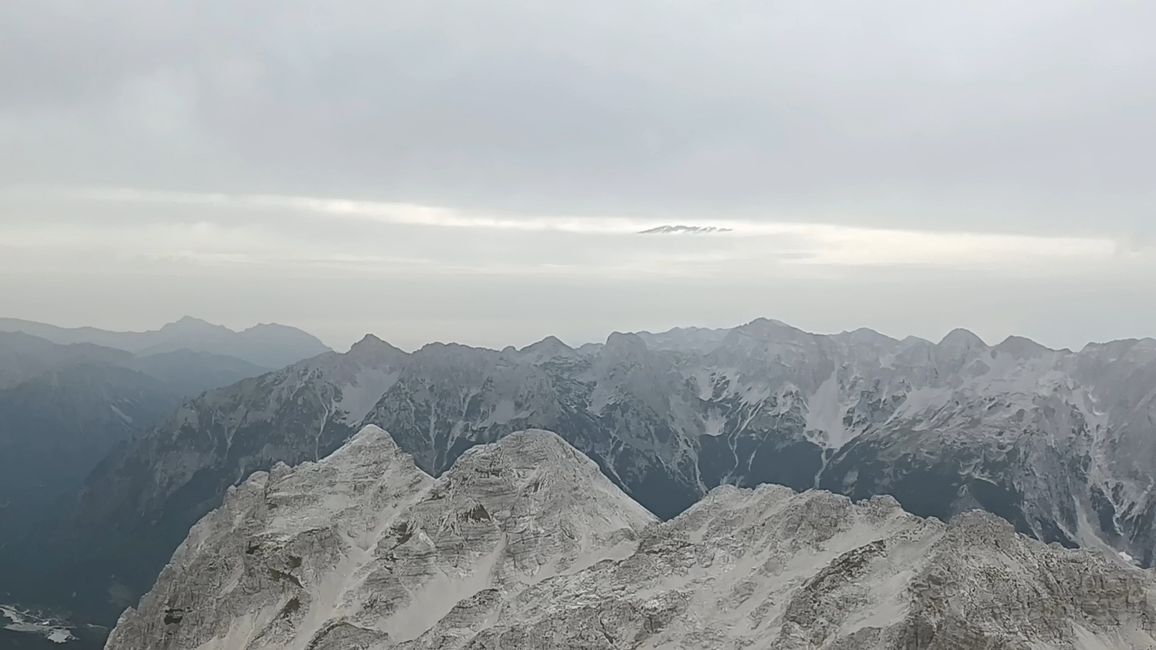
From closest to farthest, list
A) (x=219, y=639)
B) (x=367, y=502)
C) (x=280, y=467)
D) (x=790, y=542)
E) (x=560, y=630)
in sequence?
(x=560, y=630) < (x=790, y=542) < (x=219, y=639) < (x=367, y=502) < (x=280, y=467)

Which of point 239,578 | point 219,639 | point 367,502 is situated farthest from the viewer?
point 367,502

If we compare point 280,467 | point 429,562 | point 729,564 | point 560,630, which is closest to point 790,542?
point 729,564

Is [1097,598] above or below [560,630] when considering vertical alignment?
above

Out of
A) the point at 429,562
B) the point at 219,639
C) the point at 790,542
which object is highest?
the point at 790,542

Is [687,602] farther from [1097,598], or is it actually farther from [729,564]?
[1097,598]

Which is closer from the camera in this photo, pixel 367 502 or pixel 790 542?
pixel 790 542

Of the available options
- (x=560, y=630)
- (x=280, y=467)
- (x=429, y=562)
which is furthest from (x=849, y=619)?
(x=280, y=467)
